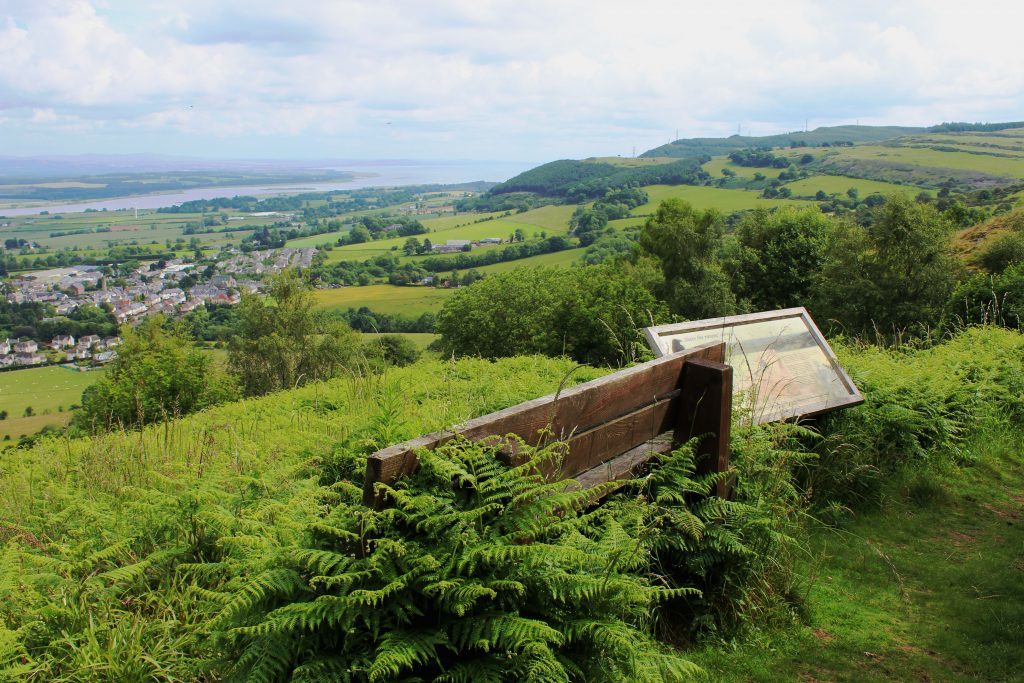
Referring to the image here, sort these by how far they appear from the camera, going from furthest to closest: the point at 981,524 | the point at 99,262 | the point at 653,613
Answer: the point at 99,262, the point at 981,524, the point at 653,613

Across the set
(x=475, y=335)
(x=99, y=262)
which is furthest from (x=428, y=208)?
(x=475, y=335)

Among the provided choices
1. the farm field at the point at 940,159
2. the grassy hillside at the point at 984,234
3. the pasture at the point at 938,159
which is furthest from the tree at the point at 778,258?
the pasture at the point at 938,159

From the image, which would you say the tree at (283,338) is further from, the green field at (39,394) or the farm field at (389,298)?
the farm field at (389,298)

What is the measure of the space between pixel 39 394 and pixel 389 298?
3541cm

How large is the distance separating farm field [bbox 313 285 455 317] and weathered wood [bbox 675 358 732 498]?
214 feet

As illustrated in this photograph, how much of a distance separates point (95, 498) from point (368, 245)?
376ft

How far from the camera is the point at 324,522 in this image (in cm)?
276

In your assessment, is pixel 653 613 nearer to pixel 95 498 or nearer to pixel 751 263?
pixel 95 498

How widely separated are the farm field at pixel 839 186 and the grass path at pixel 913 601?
104680 mm

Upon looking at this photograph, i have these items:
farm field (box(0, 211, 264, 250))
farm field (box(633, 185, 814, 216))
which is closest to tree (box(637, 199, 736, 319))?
farm field (box(633, 185, 814, 216))

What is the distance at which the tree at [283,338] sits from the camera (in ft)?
156

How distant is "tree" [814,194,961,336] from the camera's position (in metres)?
33.6

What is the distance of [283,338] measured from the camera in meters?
47.8

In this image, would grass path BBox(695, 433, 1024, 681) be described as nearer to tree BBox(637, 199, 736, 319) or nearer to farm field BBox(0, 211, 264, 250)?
tree BBox(637, 199, 736, 319)
